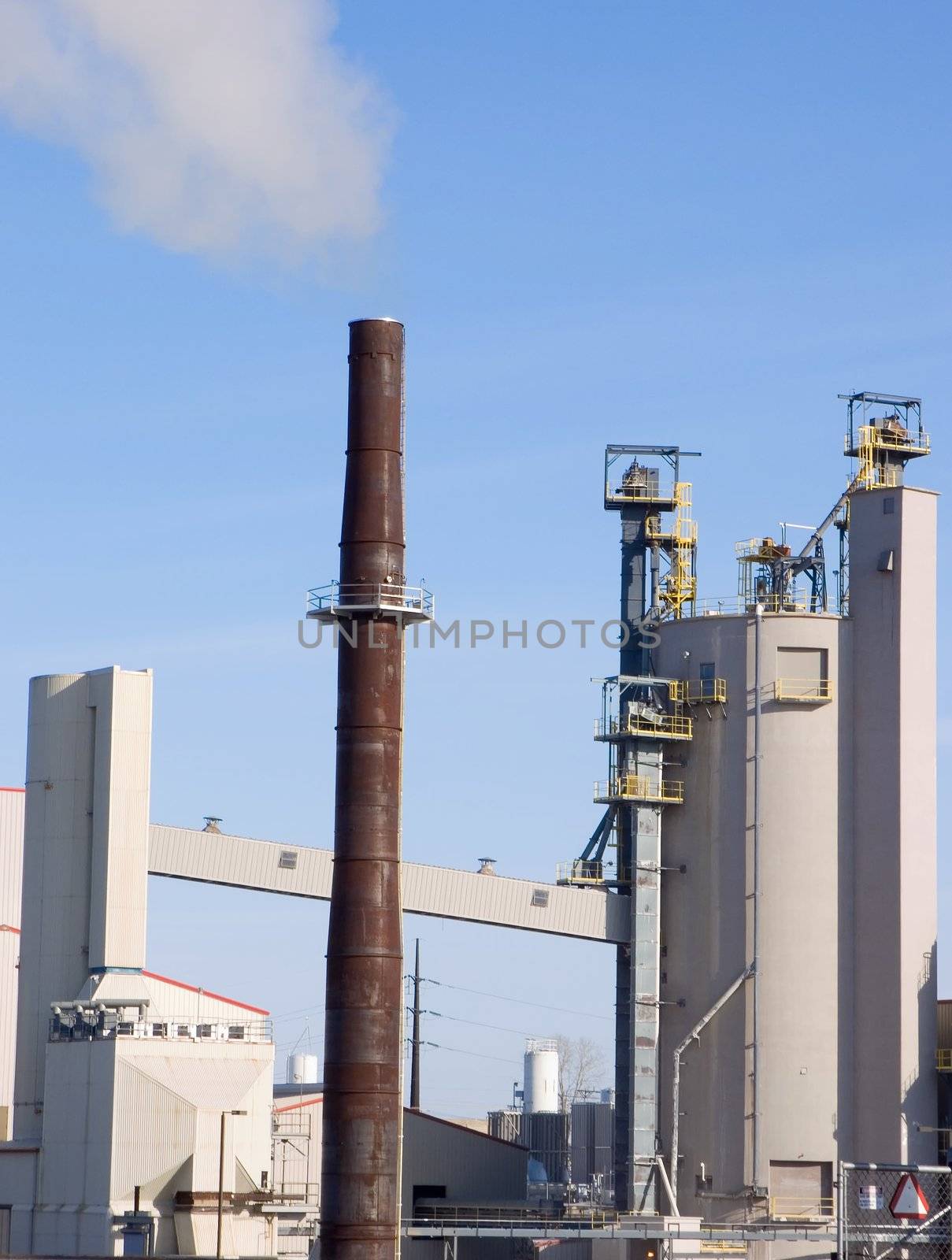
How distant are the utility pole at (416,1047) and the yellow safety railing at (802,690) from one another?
27315mm

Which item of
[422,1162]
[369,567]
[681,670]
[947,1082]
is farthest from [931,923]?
[369,567]

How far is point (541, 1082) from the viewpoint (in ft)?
314

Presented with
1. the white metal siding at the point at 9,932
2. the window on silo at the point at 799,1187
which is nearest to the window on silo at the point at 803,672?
the window on silo at the point at 799,1187

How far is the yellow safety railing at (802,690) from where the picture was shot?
192 ft

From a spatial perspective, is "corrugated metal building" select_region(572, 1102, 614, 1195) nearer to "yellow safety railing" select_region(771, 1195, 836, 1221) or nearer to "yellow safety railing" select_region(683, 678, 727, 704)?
"yellow safety railing" select_region(771, 1195, 836, 1221)

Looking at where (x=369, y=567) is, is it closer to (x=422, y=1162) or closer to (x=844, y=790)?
(x=844, y=790)

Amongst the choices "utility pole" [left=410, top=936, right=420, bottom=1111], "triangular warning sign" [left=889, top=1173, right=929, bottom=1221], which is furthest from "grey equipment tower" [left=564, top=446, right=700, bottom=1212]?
"triangular warning sign" [left=889, top=1173, right=929, bottom=1221]

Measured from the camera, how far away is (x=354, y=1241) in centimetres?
4247

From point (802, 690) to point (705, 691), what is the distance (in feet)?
9.47

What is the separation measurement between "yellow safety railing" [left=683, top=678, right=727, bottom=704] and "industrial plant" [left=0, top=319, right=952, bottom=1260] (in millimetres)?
97

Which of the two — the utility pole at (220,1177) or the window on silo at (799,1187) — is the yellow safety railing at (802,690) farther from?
the utility pole at (220,1177)

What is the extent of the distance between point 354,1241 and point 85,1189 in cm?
934

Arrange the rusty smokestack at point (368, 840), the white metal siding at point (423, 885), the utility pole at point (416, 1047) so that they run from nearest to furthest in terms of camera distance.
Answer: the rusty smokestack at point (368, 840) < the white metal siding at point (423, 885) < the utility pole at point (416, 1047)

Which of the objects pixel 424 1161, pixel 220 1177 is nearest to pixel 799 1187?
pixel 424 1161
